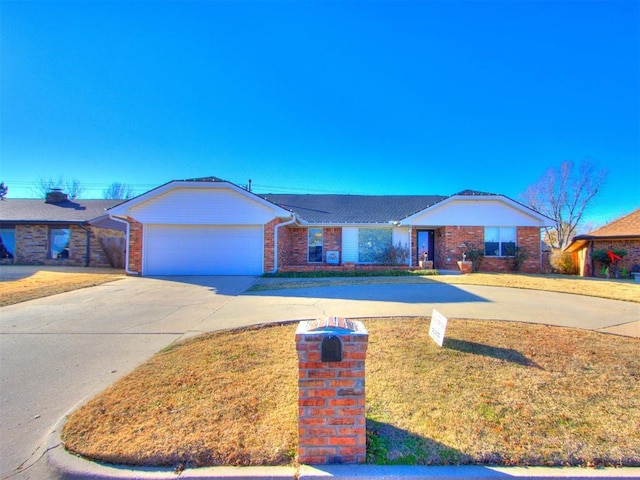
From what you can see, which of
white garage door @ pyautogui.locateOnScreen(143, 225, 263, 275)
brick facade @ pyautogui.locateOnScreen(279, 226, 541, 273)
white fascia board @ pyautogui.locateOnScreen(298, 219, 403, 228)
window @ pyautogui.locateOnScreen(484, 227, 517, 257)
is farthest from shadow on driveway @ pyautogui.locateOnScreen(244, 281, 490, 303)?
window @ pyautogui.locateOnScreen(484, 227, 517, 257)

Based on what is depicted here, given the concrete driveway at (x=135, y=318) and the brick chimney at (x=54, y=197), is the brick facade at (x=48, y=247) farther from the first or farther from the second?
the concrete driveway at (x=135, y=318)

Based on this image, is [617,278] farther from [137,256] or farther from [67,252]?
[67,252]

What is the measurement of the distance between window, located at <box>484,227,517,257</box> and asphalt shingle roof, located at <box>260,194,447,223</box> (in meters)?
3.27

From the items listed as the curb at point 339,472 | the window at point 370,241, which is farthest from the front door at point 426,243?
the curb at point 339,472

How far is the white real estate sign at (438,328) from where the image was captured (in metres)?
4.29

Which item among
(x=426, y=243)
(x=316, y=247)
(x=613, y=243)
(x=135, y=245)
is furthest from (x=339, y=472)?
(x=613, y=243)

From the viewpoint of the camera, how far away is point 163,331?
17.6ft

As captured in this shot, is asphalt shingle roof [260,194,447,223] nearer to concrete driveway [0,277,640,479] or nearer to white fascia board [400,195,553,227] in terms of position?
white fascia board [400,195,553,227]

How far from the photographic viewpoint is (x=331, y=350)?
2254 millimetres

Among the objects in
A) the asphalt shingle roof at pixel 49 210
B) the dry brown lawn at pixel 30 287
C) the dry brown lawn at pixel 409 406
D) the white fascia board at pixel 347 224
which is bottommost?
the dry brown lawn at pixel 409 406

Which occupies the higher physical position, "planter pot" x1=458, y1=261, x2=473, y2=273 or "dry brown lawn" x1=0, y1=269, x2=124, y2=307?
"planter pot" x1=458, y1=261, x2=473, y2=273

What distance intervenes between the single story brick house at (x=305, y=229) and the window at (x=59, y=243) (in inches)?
293

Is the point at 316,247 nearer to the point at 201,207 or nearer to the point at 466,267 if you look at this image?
the point at 201,207

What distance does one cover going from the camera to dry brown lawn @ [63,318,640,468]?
91.7 inches
